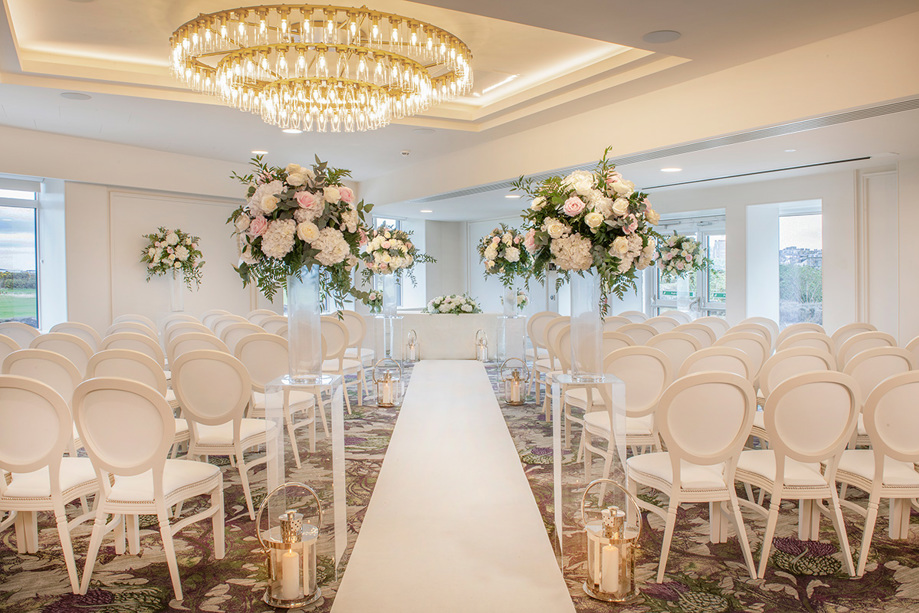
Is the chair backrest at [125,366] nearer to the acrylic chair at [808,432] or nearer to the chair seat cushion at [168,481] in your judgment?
the chair seat cushion at [168,481]

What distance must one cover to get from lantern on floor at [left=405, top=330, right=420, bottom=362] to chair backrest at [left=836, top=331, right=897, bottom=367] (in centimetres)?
610

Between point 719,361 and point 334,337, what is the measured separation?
3753 mm

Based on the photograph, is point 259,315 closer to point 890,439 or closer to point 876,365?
point 876,365

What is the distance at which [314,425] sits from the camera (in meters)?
3.15

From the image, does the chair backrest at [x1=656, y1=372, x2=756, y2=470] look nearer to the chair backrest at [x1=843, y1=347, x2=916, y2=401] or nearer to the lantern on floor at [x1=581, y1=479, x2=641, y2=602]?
the lantern on floor at [x1=581, y1=479, x2=641, y2=602]

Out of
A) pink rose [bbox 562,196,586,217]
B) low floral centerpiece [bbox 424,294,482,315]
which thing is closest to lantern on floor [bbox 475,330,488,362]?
low floral centerpiece [bbox 424,294,482,315]

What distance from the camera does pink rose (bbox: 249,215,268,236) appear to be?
3004 millimetres

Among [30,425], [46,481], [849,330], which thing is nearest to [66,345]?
[46,481]

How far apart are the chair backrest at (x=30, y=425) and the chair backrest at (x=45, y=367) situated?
903 millimetres

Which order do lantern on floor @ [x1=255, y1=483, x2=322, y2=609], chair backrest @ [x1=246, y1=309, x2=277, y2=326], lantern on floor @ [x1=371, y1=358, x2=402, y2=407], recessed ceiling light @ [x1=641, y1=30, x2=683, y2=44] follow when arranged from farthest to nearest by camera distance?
chair backrest @ [x1=246, y1=309, x2=277, y2=326] → lantern on floor @ [x1=371, y1=358, x2=402, y2=407] → recessed ceiling light @ [x1=641, y1=30, x2=683, y2=44] → lantern on floor @ [x1=255, y1=483, x2=322, y2=609]

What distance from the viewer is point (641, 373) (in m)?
4.05

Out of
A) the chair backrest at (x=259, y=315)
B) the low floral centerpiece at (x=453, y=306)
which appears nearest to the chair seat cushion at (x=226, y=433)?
the chair backrest at (x=259, y=315)

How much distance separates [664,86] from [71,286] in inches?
305

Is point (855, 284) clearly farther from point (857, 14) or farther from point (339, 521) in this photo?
point (339, 521)
